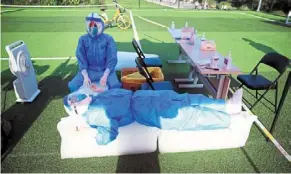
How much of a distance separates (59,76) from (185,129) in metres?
3.75

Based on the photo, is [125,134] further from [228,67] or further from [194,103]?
[228,67]

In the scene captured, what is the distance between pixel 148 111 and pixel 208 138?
97cm

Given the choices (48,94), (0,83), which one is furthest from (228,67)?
(0,83)

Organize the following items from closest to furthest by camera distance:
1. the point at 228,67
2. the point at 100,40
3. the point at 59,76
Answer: the point at 228,67 → the point at 100,40 → the point at 59,76

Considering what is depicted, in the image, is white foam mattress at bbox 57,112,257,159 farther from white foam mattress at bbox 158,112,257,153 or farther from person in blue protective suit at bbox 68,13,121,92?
person in blue protective suit at bbox 68,13,121,92

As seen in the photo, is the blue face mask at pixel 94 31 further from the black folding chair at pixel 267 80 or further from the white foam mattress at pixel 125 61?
the black folding chair at pixel 267 80

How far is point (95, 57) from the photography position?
3812 mm

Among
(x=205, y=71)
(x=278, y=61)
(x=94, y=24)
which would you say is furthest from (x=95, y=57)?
(x=278, y=61)

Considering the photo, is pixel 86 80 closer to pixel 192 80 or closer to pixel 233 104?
pixel 233 104

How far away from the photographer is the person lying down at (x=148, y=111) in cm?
248

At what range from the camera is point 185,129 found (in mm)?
2688

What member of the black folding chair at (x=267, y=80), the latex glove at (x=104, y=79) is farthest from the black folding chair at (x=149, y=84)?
the black folding chair at (x=267, y=80)

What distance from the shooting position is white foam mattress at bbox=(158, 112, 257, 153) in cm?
276

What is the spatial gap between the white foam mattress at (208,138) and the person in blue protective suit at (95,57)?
136 centimetres
